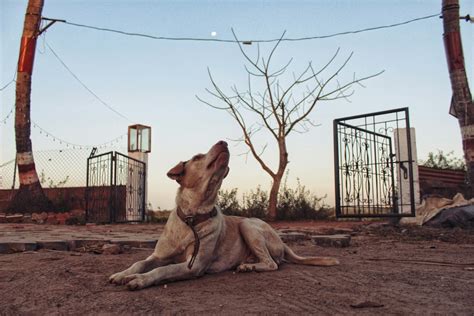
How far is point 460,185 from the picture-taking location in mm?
12883

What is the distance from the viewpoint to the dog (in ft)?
10.3

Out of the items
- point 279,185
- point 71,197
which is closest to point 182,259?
point 279,185

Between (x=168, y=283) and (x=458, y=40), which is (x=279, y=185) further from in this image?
(x=168, y=283)

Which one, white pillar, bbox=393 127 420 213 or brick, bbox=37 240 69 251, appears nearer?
brick, bbox=37 240 69 251

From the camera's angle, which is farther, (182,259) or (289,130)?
(289,130)

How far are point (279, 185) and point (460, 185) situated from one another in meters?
5.44

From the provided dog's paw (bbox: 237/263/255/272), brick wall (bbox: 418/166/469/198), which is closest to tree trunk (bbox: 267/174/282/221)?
brick wall (bbox: 418/166/469/198)

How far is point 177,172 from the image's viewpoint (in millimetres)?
3426

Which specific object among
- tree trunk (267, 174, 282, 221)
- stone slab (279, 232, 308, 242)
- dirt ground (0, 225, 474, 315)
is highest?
tree trunk (267, 174, 282, 221)

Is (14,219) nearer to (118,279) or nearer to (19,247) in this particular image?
(19,247)

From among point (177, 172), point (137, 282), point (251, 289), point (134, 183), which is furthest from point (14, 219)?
point (251, 289)

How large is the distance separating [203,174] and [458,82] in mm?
8632

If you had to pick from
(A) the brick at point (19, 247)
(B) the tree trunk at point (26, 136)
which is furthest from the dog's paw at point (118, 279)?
(B) the tree trunk at point (26, 136)

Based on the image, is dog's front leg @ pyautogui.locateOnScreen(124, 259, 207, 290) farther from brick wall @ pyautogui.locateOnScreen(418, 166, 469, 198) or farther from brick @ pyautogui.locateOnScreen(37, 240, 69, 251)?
brick wall @ pyautogui.locateOnScreen(418, 166, 469, 198)
